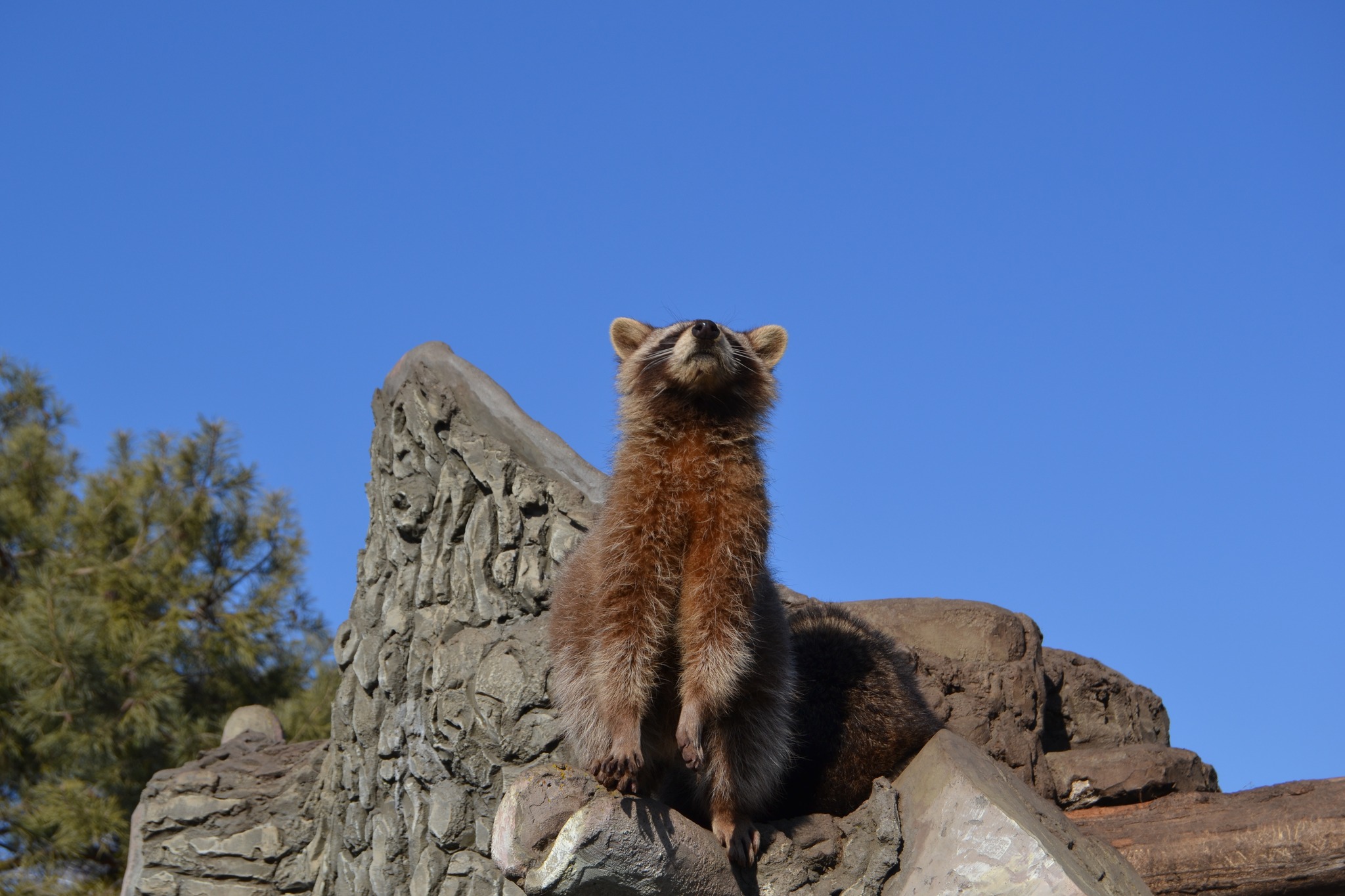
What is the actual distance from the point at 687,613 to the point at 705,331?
42.9 inches

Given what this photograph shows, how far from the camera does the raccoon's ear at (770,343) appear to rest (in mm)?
5492

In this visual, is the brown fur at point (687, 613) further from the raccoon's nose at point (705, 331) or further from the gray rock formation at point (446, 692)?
the gray rock formation at point (446, 692)

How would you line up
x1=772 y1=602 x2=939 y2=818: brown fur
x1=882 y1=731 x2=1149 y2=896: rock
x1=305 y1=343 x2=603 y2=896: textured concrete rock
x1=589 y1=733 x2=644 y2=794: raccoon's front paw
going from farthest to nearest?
1. x1=305 y1=343 x2=603 y2=896: textured concrete rock
2. x1=772 y1=602 x2=939 y2=818: brown fur
3. x1=589 y1=733 x2=644 y2=794: raccoon's front paw
4. x1=882 y1=731 x2=1149 y2=896: rock

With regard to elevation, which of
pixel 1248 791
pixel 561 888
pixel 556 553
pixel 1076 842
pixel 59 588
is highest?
pixel 59 588

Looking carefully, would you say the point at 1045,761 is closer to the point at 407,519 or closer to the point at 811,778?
the point at 811,778

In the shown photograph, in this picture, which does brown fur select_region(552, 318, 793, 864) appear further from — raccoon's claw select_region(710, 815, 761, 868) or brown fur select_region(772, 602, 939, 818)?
brown fur select_region(772, 602, 939, 818)

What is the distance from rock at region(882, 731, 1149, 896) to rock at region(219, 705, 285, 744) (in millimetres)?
5394

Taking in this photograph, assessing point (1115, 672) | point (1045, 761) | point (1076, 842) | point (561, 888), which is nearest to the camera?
point (561, 888)

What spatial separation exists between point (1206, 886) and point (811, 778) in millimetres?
1658

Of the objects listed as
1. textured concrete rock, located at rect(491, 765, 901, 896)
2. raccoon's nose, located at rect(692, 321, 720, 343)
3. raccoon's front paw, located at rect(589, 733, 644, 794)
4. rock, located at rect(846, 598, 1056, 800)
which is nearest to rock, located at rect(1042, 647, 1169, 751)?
rock, located at rect(846, 598, 1056, 800)

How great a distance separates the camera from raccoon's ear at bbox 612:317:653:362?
548cm

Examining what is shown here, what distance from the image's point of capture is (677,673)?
15.6 ft

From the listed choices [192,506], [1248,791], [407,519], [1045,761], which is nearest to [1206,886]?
[1248,791]

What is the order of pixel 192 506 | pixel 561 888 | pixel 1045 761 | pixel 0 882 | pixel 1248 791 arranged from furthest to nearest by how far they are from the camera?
pixel 192 506 < pixel 0 882 < pixel 1045 761 < pixel 1248 791 < pixel 561 888
